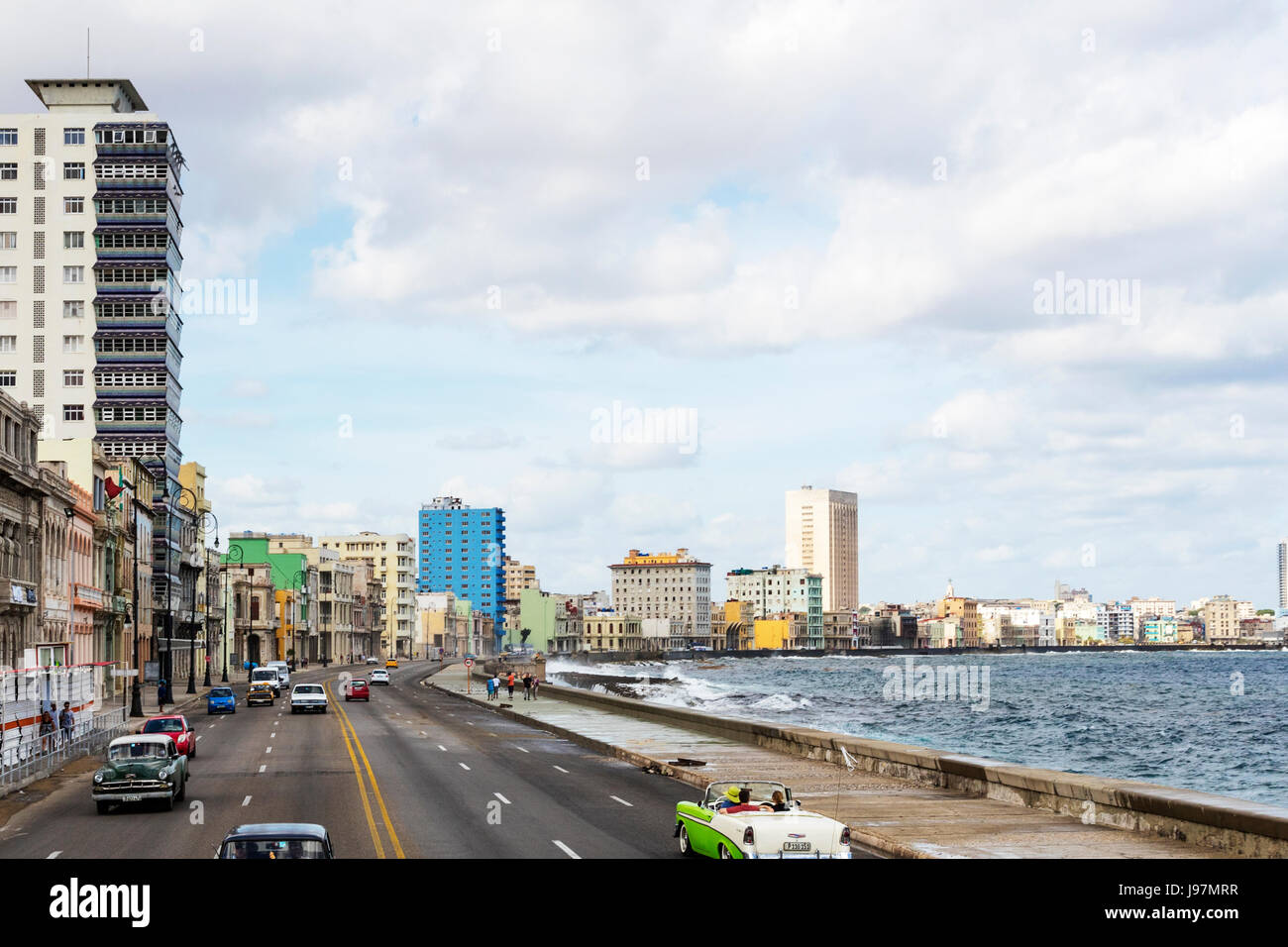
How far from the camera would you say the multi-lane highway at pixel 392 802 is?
77.5 feet

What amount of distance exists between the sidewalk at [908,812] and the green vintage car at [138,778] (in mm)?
12908

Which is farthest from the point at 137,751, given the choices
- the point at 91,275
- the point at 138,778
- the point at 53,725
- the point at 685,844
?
the point at 91,275

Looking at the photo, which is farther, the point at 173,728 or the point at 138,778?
the point at 173,728

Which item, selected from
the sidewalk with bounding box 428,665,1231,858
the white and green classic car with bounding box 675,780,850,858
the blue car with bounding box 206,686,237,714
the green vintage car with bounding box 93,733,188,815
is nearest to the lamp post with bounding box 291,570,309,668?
the blue car with bounding box 206,686,237,714

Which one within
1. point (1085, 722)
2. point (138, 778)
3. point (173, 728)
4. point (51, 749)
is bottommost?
point (1085, 722)

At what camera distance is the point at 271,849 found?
15984mm

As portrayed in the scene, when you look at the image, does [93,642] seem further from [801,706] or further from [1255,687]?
[1255,687]

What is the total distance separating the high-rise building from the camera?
12800 cm

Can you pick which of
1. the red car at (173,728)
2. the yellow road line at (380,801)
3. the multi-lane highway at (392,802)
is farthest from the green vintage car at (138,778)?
the red car at (173,728)

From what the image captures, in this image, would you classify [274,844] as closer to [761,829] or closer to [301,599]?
[761,829]

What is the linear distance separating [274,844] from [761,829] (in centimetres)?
677

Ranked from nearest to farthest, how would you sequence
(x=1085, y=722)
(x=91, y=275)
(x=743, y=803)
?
(x=743, y=803) → (x=1085, y=722) → (x=91, y=275)

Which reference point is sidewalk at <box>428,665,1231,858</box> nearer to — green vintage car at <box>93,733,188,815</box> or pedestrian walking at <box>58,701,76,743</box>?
green vintage car at <box>93,733,188,815</box>
